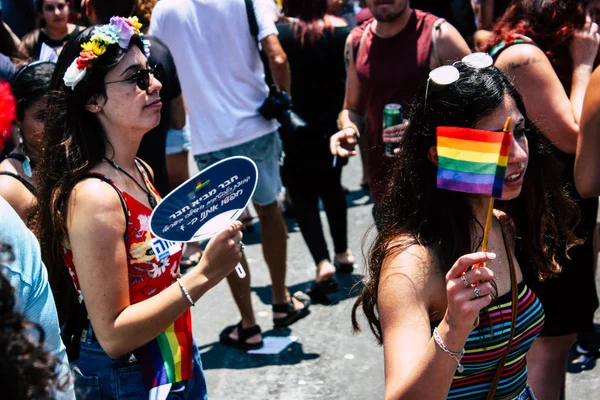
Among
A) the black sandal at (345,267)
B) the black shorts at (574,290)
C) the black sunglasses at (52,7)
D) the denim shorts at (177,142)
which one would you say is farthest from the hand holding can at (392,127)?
the black sunglasses at (52,7)

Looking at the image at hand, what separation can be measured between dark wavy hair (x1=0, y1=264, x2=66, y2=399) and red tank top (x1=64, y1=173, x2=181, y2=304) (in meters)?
1.15

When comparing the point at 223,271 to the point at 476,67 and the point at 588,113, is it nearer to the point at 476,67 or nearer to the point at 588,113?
the point at 476,67

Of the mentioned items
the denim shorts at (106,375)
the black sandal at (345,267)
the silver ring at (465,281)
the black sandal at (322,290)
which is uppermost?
the silver ring at (465,281)

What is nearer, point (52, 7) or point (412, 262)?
point (412, 262)

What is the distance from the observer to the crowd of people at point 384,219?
1.84 m

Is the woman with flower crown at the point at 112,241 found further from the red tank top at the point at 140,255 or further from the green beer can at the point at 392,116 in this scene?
the green beer can at the point at 392,116

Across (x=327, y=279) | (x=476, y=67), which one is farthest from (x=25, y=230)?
(x=327, y=279)

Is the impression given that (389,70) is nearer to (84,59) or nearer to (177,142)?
(84,59)

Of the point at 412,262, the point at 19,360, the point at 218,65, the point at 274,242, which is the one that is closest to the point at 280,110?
the point at 218,65

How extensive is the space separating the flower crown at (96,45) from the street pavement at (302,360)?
158 cm

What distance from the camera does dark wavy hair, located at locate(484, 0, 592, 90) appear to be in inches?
135

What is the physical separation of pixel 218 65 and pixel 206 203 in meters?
2.34

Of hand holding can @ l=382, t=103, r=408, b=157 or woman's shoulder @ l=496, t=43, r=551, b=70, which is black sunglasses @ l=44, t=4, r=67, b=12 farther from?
woman's shoulder @ l=496, t=43, r=551, b=70

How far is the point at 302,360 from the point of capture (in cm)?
440
